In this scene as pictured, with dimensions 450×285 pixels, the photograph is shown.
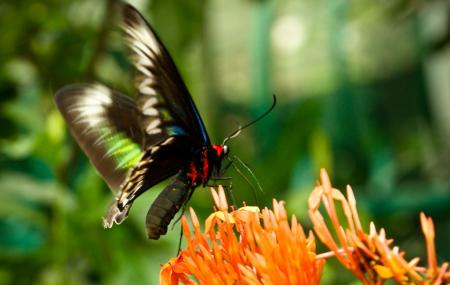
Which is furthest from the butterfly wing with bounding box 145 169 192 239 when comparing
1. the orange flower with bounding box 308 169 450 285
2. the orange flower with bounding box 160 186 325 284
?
the orange flower with bounding box 308 169 450 285

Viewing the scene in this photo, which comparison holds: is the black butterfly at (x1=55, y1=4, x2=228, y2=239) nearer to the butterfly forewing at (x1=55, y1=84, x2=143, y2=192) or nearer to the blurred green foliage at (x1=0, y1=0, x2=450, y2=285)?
the butterfly forewing at (x1=55, y1=84, x2=143, y2=192)

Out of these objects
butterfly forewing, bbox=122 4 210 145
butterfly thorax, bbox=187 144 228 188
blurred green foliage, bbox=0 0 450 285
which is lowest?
blurred green foliage, bbox=0 0 450 285

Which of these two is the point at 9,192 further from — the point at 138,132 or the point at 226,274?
the point at 226,274

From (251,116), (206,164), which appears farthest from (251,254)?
(251,116)

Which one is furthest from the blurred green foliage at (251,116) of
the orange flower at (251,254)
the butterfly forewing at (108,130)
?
the orange flower at (251,254)

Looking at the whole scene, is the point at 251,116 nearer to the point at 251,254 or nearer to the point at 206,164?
the point at 206,164

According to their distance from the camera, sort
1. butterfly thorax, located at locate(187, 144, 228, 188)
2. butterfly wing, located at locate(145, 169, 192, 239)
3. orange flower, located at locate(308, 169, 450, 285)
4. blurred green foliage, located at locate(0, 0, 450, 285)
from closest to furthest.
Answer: orange flower, located at locate(308, 169, 450, 285), butterfly wing, located at locate(145, 169, 192, 239), butterfly thorax, located at locate(187, 144, 228, 188), blurred green foliage, located at locate(0, 0, 450, 285)
